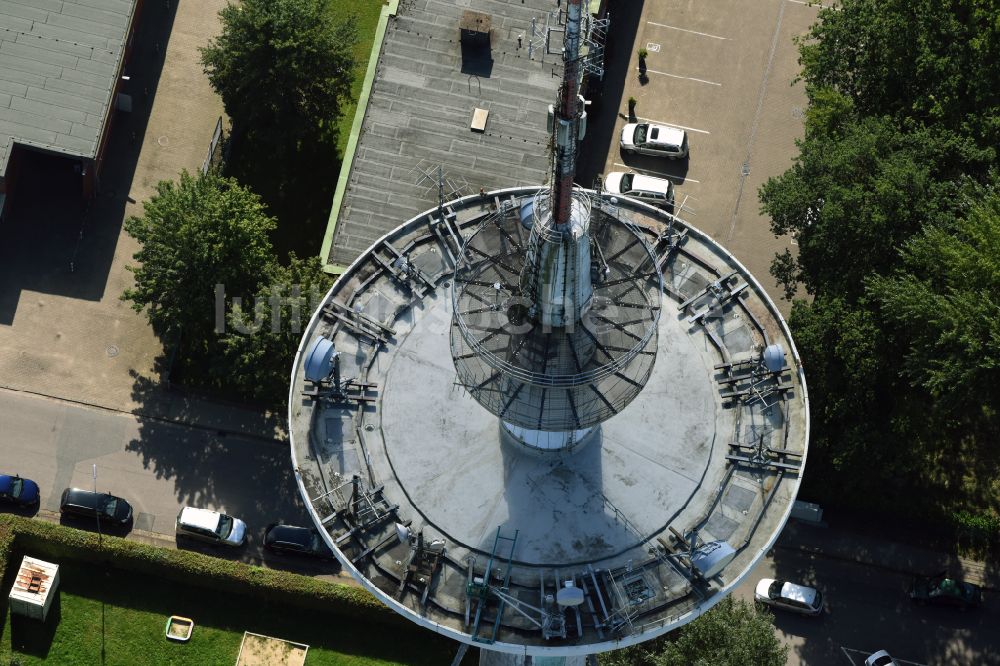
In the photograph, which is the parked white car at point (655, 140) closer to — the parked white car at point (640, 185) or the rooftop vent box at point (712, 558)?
the parked white car at point (640, 185)


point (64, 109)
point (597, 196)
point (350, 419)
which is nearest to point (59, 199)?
point (64, 109)

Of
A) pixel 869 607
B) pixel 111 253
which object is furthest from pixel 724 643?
pixel 111 253

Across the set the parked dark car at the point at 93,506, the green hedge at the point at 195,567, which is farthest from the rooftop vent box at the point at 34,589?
the parked dark car at the point at 93,506

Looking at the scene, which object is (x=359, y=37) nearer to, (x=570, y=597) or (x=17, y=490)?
(x=17, y=490)

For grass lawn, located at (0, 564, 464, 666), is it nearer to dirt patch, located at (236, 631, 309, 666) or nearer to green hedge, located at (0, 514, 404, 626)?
dirt patch, located at (236, 631, 309, 666)

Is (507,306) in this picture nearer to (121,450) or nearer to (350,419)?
(350,419)

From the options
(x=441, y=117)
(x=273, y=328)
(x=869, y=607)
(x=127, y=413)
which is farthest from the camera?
(x=441, y=117)
